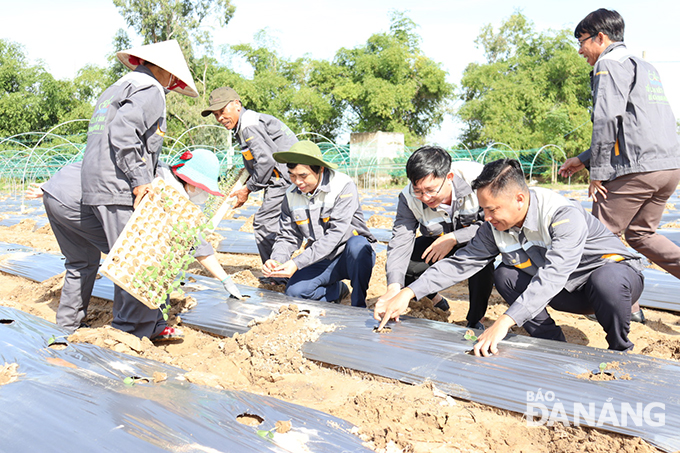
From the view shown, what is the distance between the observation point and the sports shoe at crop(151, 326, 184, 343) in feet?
9.21

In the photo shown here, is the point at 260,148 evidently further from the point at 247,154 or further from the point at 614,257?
the point at 614,257

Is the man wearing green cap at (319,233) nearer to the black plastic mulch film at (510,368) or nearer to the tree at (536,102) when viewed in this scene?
the black plastic mulch film at (510,368)

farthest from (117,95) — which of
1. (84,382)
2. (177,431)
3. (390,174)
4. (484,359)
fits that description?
(390,174)

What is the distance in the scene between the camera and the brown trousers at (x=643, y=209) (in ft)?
9.36

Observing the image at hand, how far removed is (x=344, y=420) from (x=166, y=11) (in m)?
23.4

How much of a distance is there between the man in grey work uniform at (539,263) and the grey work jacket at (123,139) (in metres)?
1.38

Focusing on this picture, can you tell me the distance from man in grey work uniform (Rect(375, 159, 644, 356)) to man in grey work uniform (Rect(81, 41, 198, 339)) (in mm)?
1290

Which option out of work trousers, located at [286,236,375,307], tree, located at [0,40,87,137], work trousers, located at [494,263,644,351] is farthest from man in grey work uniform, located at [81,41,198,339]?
tree, located at [0,40,87,137]

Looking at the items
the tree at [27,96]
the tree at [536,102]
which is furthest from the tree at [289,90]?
the tree at [27,96]

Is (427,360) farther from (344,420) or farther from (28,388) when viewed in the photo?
(28,388)

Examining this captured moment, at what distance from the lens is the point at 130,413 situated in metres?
1.62

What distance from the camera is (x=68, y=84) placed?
25984mm

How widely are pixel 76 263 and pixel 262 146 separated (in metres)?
1.67

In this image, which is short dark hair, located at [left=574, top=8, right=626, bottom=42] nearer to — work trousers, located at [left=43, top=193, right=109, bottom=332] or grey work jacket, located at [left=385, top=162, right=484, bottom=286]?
grey work jacket, located at [left=385, top=162, right=484, bottom=286]
